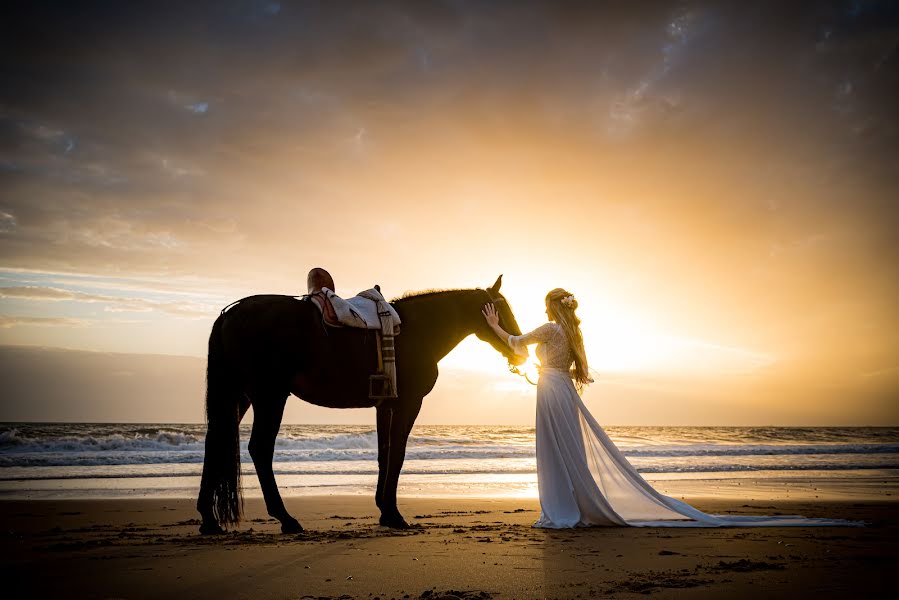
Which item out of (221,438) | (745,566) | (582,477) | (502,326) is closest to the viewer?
(745,566)

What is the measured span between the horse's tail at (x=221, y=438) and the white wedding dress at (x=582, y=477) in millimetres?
2853

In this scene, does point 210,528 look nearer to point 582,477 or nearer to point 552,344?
point 582,477

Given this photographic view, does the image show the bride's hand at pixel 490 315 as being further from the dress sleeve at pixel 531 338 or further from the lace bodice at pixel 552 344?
the lace bodice at pixel 552 344

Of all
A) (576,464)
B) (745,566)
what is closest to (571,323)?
(576,464)

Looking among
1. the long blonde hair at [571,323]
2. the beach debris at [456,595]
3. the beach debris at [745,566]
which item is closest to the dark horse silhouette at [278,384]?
the long blonde hair at [571,323]

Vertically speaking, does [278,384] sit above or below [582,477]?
above

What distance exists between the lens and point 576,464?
5.85 meters

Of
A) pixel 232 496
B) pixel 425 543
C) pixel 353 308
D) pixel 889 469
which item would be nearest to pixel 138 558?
pixel 232 496

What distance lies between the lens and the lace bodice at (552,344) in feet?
20.6

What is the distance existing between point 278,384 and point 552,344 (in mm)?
2801

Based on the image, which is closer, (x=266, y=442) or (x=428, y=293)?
(x=266, y=442)

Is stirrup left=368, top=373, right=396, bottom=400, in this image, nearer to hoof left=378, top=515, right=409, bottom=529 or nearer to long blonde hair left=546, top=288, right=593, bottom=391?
hoof left=378, top=515, right=409, bottom=529

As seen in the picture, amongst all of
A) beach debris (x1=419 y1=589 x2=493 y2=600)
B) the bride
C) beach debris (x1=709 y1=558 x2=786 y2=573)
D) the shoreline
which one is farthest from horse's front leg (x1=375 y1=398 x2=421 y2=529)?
the shoreline

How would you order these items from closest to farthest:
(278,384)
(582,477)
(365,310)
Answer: (278,384), (582,477), (365,310)
